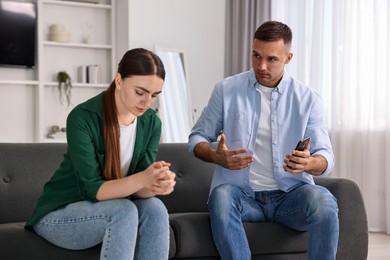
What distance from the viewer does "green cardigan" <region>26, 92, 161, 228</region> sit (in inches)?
92.7

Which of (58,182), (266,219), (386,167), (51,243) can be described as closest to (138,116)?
(58,182)

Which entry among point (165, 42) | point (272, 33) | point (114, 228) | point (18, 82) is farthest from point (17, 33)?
point (114, 228)

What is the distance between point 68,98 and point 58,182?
4350 mm

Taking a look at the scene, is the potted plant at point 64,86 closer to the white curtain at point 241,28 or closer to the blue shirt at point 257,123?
the white curtain at point 241,28

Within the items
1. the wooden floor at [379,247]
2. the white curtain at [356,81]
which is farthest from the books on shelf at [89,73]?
the wooden floor at [379,247]

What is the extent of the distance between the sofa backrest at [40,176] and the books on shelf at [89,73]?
351 centimetres

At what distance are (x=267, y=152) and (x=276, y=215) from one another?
0.91 feet

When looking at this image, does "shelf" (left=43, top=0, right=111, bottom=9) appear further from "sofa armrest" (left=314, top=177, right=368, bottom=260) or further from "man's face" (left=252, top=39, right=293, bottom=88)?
"sofa armrest" (left=314, top=177, right=368, bottom=260)

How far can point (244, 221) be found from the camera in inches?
111

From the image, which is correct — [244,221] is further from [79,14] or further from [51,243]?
[79,14]

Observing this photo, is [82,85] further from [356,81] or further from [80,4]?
[356,81]

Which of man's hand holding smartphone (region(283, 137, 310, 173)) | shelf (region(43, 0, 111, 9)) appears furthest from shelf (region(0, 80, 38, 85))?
man's hand holding smartphone (region(283, 137, 310, 173))

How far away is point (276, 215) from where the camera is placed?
284cm

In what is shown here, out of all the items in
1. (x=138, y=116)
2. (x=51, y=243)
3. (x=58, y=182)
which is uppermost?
(x=138, y=116)
